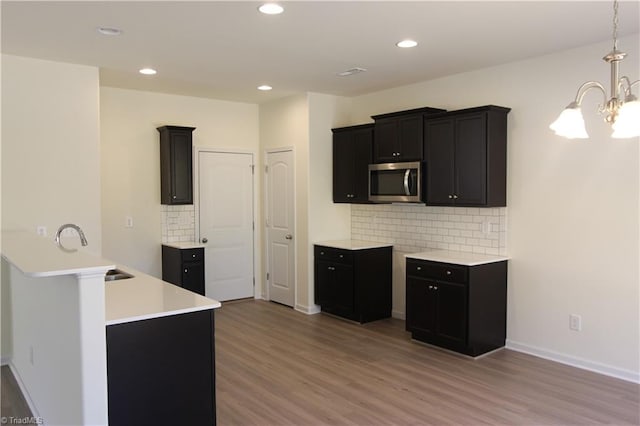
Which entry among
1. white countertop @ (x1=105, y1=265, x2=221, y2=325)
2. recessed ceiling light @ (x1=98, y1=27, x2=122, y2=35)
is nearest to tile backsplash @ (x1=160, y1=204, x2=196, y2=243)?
recessed ceiling light @ (x1=98, y1=27, x2=122, y2=35)

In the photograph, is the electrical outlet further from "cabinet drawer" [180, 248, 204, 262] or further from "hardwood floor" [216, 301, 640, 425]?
"cabinet drawer" [180, 248, 204, 262]

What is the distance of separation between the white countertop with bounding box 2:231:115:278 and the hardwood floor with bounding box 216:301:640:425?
1.50 meters

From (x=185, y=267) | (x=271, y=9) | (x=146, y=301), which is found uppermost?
(x=271, y=9)

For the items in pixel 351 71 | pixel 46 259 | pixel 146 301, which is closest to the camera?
pixel 46 259

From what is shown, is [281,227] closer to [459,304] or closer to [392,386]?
[459,304]

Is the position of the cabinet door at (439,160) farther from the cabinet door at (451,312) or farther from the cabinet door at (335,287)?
the cabinet door at (335,287)

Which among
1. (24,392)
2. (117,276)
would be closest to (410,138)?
(117,276)

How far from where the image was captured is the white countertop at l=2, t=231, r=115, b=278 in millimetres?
2211

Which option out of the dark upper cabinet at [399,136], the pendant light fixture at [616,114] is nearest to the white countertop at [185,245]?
the dark upper cabinet at [399,136]

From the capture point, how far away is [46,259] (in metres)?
2.56

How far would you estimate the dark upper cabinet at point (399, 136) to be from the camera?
5062mm

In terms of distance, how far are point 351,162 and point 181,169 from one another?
206cm

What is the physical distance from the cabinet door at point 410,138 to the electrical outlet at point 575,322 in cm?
200

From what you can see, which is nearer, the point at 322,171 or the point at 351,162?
the point at 351,162
